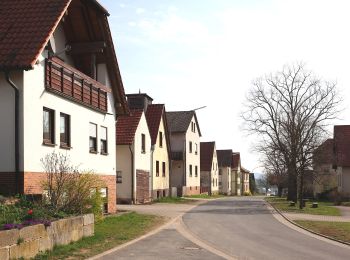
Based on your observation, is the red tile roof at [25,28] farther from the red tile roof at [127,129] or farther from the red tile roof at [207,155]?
the red tile roof at [207,155]

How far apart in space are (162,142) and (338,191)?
63.4 ft

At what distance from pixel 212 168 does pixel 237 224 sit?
54.1m

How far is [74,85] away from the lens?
68.2 ft

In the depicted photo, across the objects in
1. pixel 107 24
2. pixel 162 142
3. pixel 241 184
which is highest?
pixel 107 24

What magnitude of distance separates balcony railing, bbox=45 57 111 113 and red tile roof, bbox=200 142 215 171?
52.4 meters

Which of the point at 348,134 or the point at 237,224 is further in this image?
the point at 348,134

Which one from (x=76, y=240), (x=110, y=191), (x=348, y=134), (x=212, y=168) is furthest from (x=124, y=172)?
(x=212, y=168)

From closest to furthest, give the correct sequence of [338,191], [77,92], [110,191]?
[77,92], [110,191], [338,191]

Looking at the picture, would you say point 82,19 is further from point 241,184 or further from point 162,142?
point 241,184

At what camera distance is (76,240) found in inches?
555

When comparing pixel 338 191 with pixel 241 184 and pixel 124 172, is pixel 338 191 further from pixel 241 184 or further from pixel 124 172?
pixel 241 184

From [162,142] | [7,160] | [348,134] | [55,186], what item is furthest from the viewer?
[348,134]

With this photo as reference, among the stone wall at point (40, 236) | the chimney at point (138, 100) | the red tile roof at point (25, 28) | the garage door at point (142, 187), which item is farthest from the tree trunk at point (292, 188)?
the stone wall at point (40, 236)

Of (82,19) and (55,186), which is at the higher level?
(82,19)
